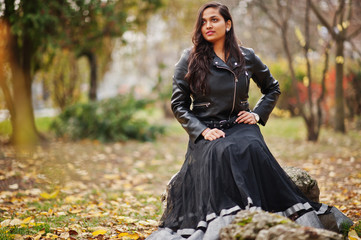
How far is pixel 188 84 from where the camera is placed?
314cm

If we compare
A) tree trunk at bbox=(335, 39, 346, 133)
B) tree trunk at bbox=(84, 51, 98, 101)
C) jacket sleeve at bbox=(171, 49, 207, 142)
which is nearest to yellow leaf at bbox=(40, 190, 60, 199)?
jacket sleeve at bbox=(171, 49, 207, 142)

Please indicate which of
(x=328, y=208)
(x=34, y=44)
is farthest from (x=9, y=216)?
(x=34, y=44)

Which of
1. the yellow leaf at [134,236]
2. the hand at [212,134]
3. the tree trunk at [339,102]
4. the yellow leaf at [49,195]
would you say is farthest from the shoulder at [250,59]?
the tree trunk at [339,102]

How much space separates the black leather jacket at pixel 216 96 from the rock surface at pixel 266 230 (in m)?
0.84

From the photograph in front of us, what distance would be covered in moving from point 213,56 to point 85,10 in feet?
18.6

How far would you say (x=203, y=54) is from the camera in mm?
3111

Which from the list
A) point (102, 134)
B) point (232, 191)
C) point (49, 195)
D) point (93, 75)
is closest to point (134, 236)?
point (232, 191)

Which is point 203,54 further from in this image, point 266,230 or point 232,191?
point 266,230

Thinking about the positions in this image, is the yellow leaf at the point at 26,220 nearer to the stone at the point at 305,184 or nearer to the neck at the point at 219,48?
the neck at the point at 219,48

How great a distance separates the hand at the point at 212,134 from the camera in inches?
113

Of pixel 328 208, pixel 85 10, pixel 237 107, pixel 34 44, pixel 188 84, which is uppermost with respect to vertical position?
pixel 85 10

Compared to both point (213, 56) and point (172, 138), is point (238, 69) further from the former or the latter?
point (172, 138)

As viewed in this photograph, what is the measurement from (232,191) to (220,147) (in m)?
0.34

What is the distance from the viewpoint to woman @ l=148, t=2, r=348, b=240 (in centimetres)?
267
